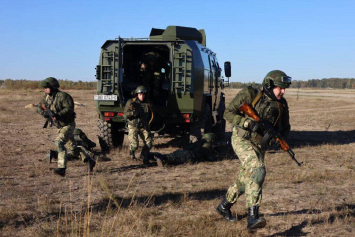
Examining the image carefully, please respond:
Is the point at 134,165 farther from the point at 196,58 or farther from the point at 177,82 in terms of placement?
the point at 196,58

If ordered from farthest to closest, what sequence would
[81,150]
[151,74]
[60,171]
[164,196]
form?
1. [151,74]
2. [81,150]
3. [60,171]
4. [164,196]

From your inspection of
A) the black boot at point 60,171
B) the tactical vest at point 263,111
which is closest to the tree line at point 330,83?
the black boot at point 60,171

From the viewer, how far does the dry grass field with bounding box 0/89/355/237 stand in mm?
4816

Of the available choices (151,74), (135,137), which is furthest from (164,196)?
(151,74)

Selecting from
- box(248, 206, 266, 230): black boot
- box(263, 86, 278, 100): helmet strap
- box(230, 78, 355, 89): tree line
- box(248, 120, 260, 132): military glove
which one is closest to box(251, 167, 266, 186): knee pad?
box(248, 206, 266, 230): black boot

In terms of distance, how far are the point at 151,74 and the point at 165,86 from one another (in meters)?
0.58

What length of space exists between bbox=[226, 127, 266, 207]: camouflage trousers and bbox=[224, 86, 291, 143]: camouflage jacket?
11 cm

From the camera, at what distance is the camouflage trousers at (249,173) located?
4645mm

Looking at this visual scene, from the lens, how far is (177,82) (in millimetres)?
9273

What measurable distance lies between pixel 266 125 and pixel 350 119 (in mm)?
17311

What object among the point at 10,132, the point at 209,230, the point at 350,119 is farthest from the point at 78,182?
the point at 350,119

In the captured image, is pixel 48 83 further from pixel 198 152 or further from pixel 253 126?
pixel 253 126

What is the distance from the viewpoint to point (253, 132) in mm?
4836

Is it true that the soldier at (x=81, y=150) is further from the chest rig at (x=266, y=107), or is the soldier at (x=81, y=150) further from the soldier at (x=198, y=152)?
the chest rig at (x=266, y=107)
